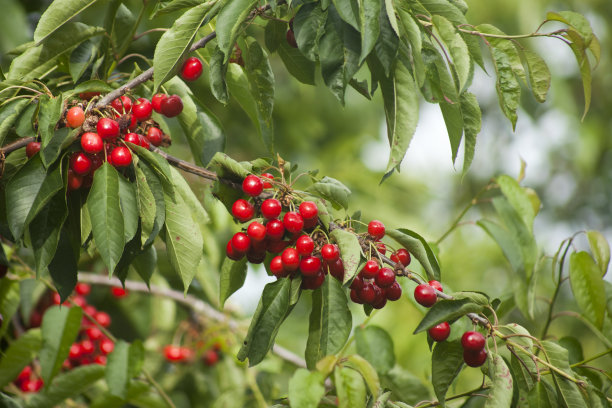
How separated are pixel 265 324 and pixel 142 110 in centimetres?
53

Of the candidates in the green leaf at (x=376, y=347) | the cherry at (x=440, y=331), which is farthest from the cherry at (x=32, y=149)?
the green leaf at (x=376, y=347)

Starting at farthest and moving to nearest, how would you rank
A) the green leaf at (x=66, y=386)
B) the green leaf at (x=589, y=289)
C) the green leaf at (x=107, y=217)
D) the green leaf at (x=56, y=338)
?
1. the green leaf at (x=66, y=386)
2. the green leaf at (x=56, y=338)
3. the green leaf at (x=589, y=289)
4. the green leaf at (x=107, y=217)

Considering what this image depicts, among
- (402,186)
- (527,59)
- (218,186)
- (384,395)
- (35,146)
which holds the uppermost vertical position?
(527,59)

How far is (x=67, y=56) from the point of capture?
5.07 ft

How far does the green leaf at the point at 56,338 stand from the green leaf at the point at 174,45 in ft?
3.01

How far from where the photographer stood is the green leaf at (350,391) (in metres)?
1.15

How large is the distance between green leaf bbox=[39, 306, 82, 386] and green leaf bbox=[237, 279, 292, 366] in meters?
0.83

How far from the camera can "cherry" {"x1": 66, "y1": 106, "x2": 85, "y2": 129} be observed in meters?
1.20

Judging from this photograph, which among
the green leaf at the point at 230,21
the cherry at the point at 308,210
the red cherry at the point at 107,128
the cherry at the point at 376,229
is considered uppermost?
the green leaf at the point at 230,21

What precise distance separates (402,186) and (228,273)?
3.71m

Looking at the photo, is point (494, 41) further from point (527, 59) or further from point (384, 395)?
point (384, 395)

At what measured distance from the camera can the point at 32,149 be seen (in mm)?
1214

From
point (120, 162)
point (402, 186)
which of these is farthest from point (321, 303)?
point (402, 186)

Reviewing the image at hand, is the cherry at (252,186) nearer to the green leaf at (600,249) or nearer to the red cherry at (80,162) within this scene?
the red cherry at (80,162)
